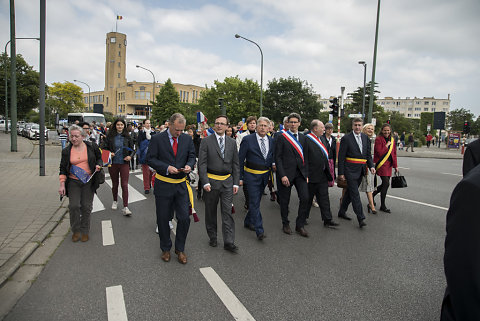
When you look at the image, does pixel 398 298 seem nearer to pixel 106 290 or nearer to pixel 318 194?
pixel 318 194

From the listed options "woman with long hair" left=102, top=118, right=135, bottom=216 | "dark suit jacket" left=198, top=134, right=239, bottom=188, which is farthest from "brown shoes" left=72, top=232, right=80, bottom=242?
"dark suit jacket" left=198, top=134, right=239, bottom=188

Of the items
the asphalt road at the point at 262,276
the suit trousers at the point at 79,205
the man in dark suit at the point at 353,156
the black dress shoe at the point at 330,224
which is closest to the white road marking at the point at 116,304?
the asphalt road at the point at 262,276

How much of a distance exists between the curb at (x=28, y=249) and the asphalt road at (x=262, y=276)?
345 millimetres

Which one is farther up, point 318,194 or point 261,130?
point 261,130

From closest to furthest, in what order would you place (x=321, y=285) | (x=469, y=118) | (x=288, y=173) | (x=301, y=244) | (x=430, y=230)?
(x=321, y=285), (x=301, y=244), (x=288, y=173), (x=430, y=230), (x=469, y=118)

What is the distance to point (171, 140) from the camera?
437cm

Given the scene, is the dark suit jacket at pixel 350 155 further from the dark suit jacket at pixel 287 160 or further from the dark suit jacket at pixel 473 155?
the dark suit jacket at pixel 473 155

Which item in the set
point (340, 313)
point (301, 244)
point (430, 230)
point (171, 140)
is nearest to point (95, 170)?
point (171, 140)

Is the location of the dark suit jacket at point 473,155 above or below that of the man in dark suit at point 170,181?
above

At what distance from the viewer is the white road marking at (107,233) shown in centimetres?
497

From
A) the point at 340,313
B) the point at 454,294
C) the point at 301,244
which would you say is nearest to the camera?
the point at 454,294

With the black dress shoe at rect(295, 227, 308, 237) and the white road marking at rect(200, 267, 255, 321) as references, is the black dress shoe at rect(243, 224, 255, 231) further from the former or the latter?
the white road marking at rect(200, 267, 255, 321)

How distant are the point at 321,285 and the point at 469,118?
80.8 meters

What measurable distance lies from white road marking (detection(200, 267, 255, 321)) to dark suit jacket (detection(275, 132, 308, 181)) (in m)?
2.05
